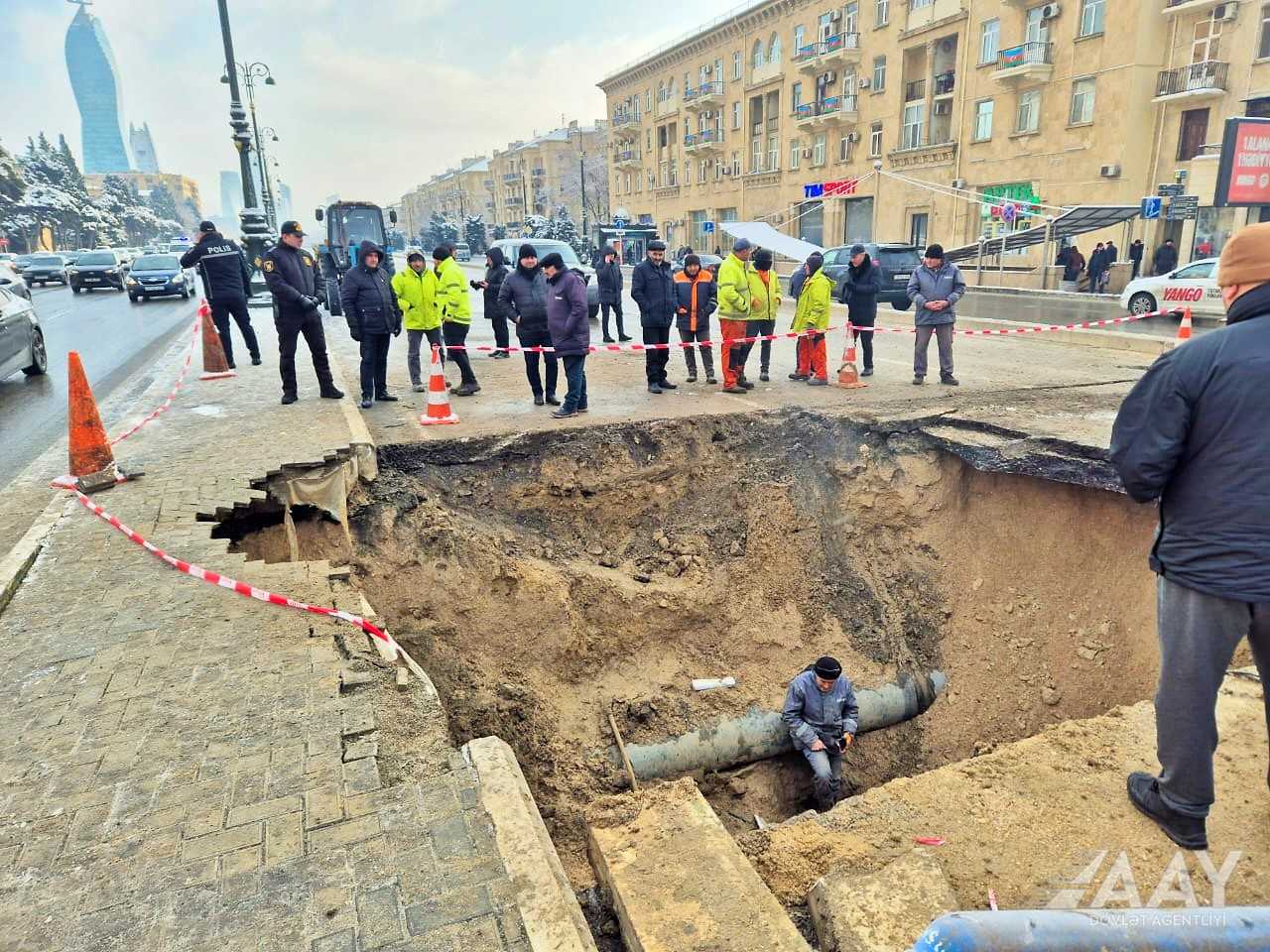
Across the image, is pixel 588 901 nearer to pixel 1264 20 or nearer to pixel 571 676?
pixel 571 676

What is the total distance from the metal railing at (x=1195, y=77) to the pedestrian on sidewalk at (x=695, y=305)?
24064 millimetres

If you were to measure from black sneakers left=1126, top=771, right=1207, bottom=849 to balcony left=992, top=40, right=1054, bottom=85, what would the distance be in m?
31.4

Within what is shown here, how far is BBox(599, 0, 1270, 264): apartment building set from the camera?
2492 centimetres

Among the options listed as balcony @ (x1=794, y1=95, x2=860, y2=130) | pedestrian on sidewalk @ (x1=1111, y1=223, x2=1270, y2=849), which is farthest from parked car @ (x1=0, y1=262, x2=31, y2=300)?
balcony @ (x1=794, y1=95, x2=860, y2=130)

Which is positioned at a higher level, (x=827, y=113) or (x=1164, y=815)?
(x=827, y=113)

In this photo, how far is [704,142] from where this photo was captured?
159 feet

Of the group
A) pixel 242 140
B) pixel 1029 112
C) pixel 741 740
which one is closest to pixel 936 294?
pixel 741 740

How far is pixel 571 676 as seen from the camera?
21.1 feet

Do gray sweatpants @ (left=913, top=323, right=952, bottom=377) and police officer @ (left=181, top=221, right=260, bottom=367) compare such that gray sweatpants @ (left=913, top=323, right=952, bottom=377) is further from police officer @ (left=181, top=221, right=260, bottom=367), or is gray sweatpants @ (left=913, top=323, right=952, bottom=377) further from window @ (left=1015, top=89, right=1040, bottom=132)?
window @ (left=1015, top=89, right=1040, bottom=132)

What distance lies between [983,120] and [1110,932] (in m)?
35.5

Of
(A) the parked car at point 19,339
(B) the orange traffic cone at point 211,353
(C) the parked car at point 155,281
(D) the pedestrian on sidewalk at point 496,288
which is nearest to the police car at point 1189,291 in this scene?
(D) the pedestrian on sidewalk at point 496,288

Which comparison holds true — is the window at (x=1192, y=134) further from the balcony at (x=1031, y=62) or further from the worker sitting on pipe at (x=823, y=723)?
the worker sitting on pipe at (x=823, y=723)

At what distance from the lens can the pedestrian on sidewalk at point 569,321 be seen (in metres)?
7.73

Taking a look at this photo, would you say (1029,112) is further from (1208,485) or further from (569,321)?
(1208,485)
